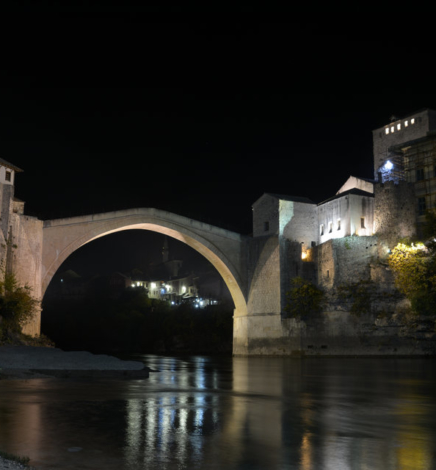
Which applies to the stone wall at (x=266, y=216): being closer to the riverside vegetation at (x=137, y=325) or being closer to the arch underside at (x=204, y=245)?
the arch underside at (x=204, y=245)

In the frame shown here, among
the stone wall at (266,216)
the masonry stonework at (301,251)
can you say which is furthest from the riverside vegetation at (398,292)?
the stone wall at (266,216)

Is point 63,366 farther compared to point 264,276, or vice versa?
point 264,276

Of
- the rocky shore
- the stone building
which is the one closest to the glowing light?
the stone building

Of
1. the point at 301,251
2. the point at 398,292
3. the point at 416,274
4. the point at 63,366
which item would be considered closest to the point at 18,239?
the point at 63,366

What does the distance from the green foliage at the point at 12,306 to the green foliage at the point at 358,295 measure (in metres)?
20.7

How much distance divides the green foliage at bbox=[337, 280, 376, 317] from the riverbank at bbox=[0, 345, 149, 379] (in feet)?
69.5

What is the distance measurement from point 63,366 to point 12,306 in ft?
34.2

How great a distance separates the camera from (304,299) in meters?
38.9

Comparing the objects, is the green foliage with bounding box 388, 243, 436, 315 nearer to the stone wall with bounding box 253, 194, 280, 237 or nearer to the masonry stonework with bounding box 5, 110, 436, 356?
the masonry stonework with bounding box 5, 110, 436, 356

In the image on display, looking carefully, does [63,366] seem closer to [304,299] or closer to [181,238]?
[304,299]

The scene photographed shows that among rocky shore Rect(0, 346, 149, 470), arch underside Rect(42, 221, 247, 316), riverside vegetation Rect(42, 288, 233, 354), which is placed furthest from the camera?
riverside vegetation Rect(42, 288, 233, 354)

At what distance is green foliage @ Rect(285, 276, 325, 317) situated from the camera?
3850cm

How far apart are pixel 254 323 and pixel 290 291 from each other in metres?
4.47

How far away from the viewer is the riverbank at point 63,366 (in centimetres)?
1644
